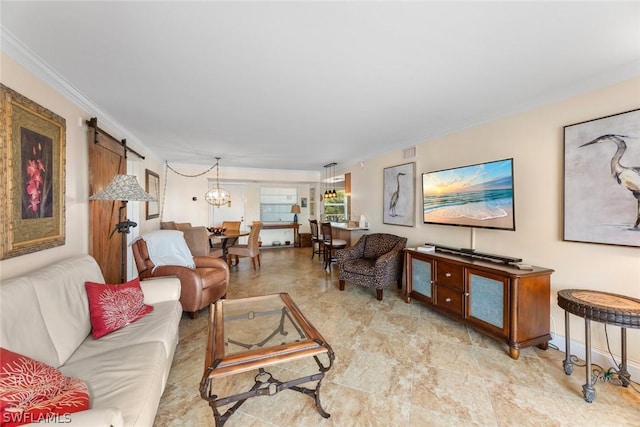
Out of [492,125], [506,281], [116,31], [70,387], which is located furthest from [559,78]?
[70,387]

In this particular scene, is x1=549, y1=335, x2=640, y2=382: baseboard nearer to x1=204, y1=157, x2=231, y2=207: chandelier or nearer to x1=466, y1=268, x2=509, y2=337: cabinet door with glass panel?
x1=466, y1=268, x2=509, y2=337: cabinet door with glass panel

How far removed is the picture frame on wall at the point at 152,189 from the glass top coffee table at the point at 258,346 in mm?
3672

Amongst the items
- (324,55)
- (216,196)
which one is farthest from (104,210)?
(216,196)

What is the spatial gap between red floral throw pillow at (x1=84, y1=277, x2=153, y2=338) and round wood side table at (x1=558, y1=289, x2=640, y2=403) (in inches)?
125

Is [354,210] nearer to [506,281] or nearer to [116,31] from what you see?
[506,281]

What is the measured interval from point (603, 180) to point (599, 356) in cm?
143

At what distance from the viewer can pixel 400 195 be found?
425cm

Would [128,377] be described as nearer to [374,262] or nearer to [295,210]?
[374,262]

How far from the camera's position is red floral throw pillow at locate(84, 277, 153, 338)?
177cm

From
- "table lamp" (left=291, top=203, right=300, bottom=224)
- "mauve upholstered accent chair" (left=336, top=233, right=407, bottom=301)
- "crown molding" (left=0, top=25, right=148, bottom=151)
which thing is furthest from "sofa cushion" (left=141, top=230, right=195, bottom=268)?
"table lamp" (left=291, top=203, right=300, bottom=224)

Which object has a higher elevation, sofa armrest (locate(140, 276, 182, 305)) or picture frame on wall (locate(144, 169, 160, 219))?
picture frame on wall (locate(144, 169, 160, 219))

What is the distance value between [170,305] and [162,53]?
1957 mm

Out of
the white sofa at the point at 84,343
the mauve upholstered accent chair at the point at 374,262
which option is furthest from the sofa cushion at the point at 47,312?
the mauve upholstered accent chair at the point at 374,262

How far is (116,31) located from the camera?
1548 mm
